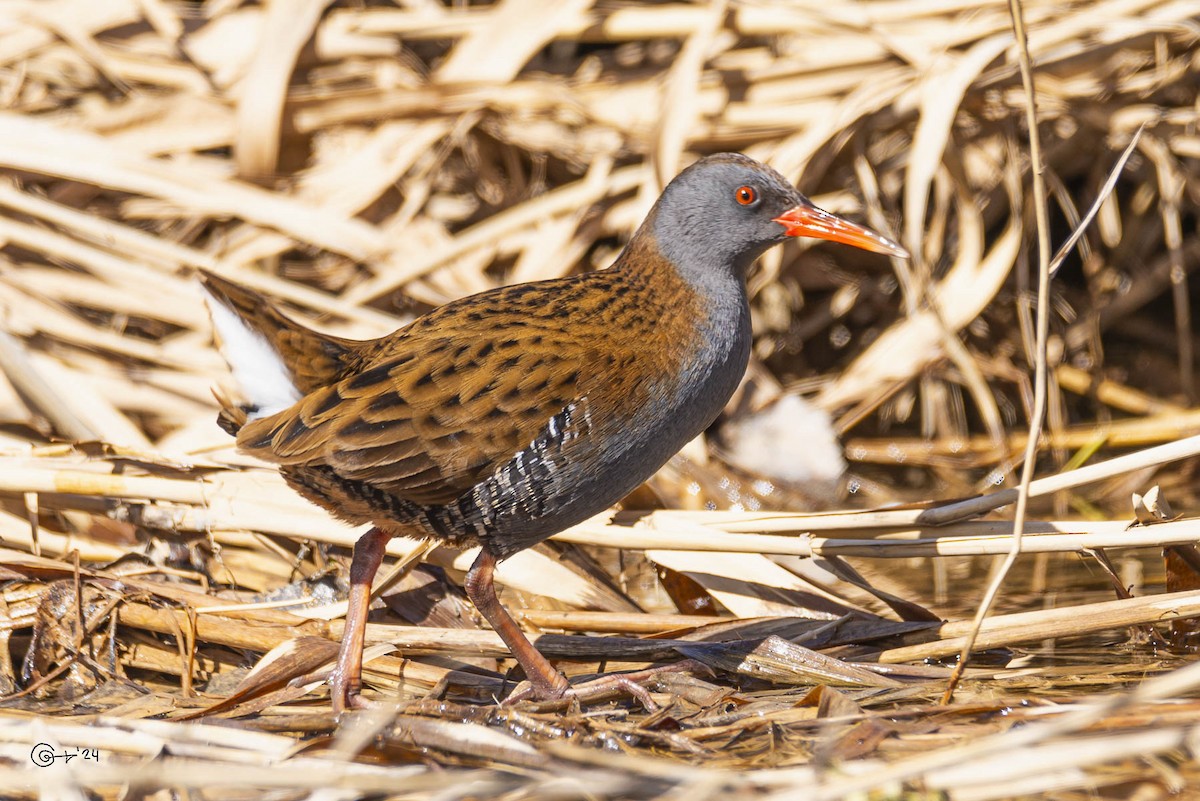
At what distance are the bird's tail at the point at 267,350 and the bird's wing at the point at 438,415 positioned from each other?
0.12 m

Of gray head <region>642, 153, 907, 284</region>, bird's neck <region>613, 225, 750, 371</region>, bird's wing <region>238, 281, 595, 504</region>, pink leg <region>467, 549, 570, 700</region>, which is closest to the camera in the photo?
bird's wing <region>238, 281, 595, 504</region>

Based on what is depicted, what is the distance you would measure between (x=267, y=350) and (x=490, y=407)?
0.51 m

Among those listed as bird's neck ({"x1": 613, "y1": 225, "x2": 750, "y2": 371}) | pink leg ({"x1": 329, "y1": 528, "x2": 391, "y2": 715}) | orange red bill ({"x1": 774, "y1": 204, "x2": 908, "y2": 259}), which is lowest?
pink leg ({"x1": 329, "y1": 528, "x2": 391, "y2": 715})

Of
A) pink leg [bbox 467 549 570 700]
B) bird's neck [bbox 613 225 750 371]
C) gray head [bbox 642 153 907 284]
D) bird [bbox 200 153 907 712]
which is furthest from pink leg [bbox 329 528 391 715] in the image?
gray head [bbox 642 153 907 284]

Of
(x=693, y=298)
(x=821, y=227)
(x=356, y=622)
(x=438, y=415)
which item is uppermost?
(x=821, y=227)

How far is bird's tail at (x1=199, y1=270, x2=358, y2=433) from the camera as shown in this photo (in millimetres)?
2785

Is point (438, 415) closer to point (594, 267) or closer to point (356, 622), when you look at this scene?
point (356, 622)

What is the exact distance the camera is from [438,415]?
103 inches

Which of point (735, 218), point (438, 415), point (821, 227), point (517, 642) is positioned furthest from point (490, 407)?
point (821, 227)

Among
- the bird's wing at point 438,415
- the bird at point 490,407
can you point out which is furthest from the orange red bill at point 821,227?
the bird's wing at point 438,415

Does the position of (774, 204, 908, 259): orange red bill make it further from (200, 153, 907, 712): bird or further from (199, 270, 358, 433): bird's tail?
(199, 270, 358, 433): bird's tail

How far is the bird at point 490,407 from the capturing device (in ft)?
8.54

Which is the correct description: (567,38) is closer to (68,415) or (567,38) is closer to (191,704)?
(68,415)

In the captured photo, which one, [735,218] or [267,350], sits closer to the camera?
[267,350]
